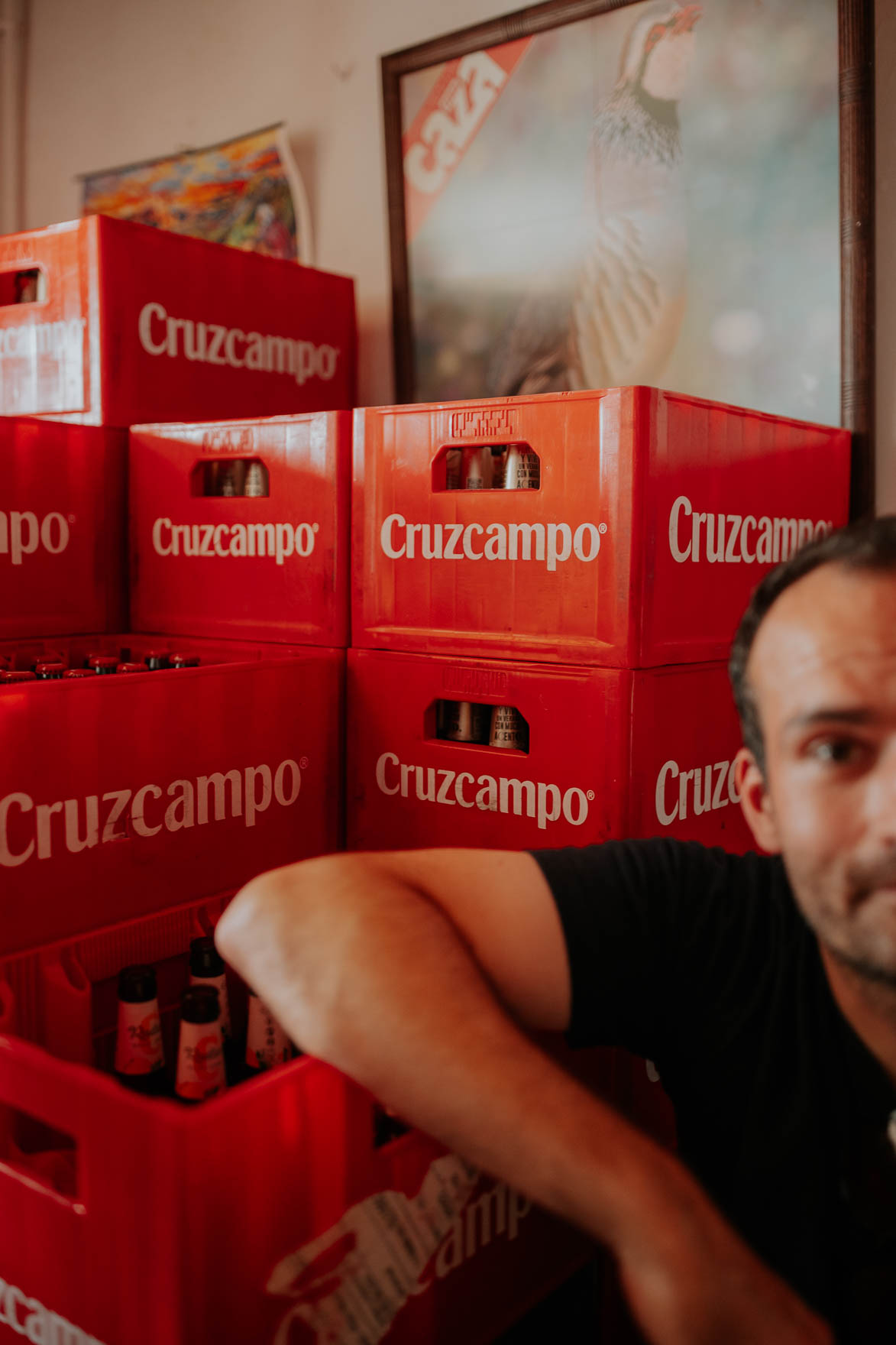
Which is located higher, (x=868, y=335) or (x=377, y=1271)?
(x=868, y=335)

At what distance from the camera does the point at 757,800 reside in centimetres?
104

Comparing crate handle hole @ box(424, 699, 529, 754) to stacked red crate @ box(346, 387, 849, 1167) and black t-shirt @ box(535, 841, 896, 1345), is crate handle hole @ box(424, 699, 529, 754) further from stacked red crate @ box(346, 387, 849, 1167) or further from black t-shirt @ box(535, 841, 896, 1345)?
black t-shirt @ box(535, 841, 896, 1345)

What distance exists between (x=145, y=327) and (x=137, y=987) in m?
1.35

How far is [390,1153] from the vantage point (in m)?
1.05

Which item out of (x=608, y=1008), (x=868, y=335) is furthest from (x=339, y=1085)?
(x=868, y=335)

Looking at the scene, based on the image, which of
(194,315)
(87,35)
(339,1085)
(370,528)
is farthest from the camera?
(87,35)

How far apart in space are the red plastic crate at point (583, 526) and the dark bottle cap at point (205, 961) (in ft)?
1.79

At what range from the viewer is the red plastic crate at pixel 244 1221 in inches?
35.3

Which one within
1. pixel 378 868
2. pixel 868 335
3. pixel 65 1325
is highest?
pixel 868 335

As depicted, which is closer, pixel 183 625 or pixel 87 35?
pixel 183 625

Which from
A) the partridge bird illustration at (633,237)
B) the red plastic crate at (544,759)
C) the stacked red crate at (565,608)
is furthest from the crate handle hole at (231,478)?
the partridge bird illustration at (633,237)

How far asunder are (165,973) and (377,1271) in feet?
1.95

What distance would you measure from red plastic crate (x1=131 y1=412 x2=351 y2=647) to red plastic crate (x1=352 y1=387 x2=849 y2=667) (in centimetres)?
5

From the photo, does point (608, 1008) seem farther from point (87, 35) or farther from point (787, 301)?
point (87, 35)
